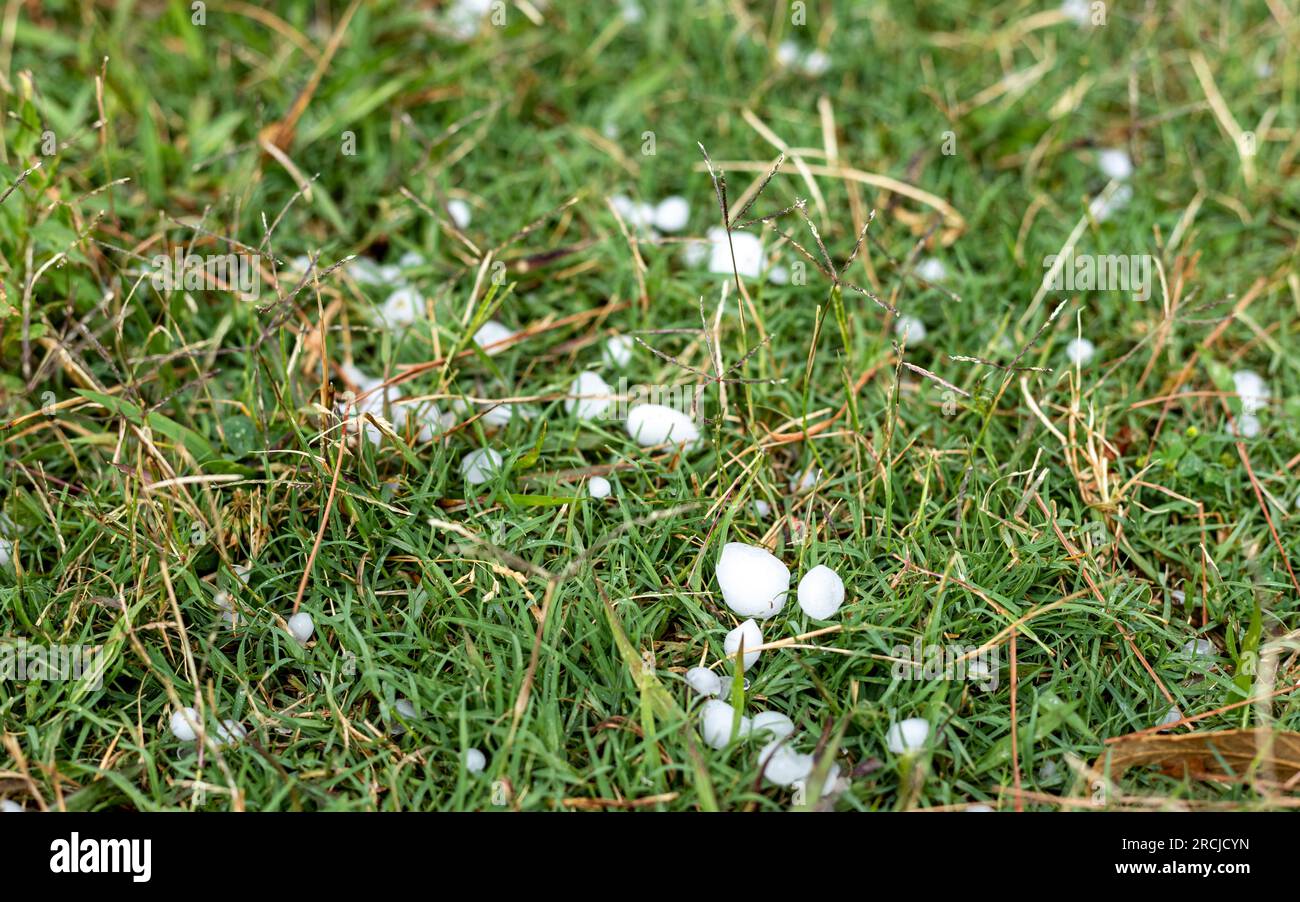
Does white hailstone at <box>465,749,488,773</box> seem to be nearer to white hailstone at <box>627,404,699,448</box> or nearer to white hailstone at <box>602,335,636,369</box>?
white hailstone at <box>627,404,699,448</box>

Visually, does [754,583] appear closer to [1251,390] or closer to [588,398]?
[588,398]

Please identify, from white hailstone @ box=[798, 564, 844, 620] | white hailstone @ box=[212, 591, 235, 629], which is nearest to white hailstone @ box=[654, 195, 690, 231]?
white hailstone @ box=[798, 564, 844, 620]

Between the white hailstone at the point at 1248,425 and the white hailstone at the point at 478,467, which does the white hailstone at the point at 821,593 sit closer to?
the white hailstone at the point at 478,467

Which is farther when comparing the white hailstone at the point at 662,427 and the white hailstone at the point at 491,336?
the white hailstone at the point at 491,336

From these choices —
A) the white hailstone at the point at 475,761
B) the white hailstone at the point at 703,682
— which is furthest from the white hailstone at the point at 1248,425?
the white hailstone at the point at 475,761
